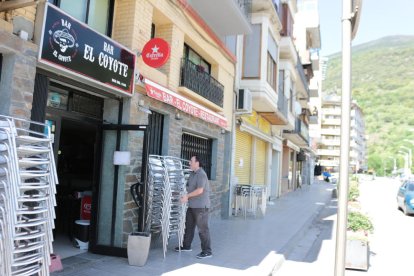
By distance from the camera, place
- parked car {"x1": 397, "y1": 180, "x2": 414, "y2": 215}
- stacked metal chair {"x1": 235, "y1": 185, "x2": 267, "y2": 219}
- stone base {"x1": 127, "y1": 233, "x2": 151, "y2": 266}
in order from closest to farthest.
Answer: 1. stone base {"x1": 127, "y1": 233, "x2": 151, "y2": 266}
2. stacked metal chair {"x1": 235, "y1": 185, "x2": 267, "y2": 219}
3. parked car {"x1": 397, "y1": 180, "x2": 414, "y2": 215}

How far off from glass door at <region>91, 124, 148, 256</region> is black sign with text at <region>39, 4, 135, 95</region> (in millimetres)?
899

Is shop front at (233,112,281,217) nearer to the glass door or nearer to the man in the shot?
the man

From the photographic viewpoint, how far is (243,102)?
13.5 metres

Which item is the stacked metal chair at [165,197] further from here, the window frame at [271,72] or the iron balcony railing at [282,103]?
the iron balcony railing at [282,103]

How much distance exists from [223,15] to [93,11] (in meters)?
5.11

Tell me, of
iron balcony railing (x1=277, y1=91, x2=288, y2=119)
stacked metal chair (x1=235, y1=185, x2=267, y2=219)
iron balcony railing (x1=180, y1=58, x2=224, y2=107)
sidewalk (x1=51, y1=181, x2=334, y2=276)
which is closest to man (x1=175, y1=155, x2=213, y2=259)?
sidewalk (x1=51, y1=181, x2=334, y2=276)

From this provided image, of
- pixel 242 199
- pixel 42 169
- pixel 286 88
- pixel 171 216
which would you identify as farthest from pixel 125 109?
pixel 286 88

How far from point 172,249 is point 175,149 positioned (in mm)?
2423

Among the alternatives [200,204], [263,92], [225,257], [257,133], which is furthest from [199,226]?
[257,133]

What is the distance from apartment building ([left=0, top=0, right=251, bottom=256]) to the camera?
16.6 ft

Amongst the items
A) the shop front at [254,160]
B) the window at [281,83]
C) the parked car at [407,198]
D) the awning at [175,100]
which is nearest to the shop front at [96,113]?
the awning at [175,100]

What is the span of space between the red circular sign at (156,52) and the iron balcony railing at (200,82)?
2257mm

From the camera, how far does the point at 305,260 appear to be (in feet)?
26.5

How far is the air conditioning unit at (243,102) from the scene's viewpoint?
44.2 ft
